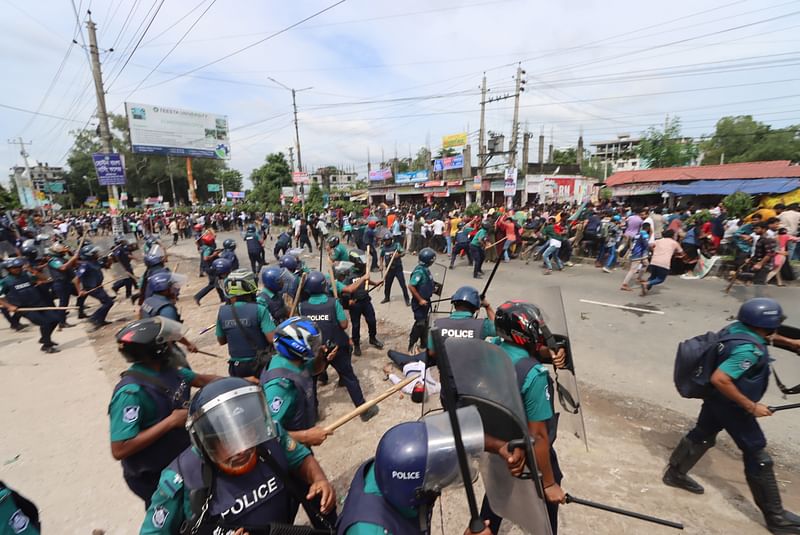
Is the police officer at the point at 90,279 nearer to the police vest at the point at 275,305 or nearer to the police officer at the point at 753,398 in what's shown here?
the police vest at the point at 275,305

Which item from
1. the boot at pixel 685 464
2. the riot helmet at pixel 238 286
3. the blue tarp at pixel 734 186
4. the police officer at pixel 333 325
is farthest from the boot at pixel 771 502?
the blue tarp at pixel 734 186

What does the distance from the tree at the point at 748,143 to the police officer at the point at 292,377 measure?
139 ft

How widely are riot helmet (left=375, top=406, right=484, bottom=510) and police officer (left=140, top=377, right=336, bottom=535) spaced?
540mm

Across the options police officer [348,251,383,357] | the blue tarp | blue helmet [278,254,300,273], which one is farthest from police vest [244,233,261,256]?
the blue tarp

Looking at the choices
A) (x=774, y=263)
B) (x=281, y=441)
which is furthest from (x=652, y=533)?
(x=774, y=263)

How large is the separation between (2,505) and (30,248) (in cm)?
981

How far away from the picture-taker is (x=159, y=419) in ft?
7.40

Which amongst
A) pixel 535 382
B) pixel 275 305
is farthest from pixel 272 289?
pixel 535 382

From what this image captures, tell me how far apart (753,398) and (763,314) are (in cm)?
58

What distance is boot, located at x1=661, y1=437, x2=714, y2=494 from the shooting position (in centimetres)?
293

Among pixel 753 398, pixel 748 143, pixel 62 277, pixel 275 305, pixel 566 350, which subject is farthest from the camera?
pixel 748 143

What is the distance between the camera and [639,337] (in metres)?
6.21

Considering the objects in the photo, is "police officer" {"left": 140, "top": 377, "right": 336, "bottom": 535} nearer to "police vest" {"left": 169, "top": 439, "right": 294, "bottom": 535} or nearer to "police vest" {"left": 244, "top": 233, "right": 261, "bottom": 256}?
"police vest" {"left": 169, "top": 439, "right": 294, "bottom": 535}

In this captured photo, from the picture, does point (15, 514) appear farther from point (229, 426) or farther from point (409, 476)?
point (409, 476)
